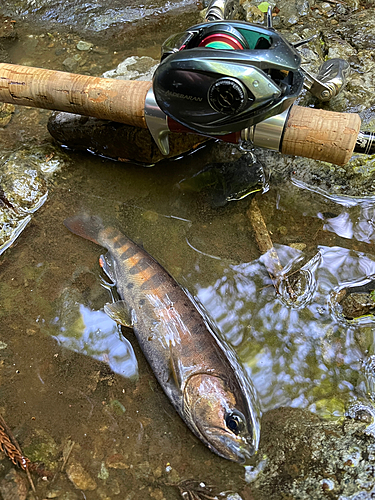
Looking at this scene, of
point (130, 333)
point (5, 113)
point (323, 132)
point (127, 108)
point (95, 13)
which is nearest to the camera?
point (323, 132)

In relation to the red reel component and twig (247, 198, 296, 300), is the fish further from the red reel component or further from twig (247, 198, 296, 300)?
the red reel component

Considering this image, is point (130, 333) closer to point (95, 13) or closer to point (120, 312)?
point (120, 312)

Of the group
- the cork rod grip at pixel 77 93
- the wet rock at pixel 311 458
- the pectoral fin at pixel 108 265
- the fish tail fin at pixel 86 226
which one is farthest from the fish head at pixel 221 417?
the cork rod grip at pixel 77 93

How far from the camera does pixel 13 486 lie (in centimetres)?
230

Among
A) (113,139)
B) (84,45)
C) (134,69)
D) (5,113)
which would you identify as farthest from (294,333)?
(84,45)

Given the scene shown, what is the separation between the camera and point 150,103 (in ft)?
9.23

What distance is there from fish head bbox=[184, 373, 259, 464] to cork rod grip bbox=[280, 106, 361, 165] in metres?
1.66

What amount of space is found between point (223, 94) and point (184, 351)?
1.61 meters

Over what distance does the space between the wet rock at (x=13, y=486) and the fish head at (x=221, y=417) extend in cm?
103

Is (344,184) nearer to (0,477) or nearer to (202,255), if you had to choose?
(202,255)

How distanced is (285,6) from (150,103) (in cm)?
282

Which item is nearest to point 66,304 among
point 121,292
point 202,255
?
point 121,292

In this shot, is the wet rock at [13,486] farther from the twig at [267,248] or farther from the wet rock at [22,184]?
the twig at [267,248]

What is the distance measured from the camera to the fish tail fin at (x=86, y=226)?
126 inches
